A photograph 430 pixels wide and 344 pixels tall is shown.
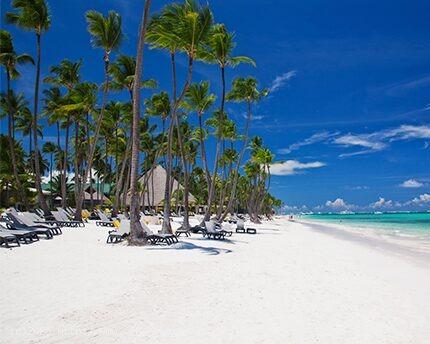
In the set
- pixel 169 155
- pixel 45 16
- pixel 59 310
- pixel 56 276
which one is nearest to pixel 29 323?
pixel 59 310

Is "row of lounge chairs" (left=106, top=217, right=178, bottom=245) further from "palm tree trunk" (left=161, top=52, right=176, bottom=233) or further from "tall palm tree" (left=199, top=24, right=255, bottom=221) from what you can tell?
"tall palm tree" (left=199, top=24, right=255, bottom=221)

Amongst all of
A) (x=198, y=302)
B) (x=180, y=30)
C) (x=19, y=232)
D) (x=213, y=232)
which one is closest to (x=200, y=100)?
(x=180, y=30)

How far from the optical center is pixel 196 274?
8.52 metres

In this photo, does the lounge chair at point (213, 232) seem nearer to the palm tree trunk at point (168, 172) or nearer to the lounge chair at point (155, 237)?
the palm tree trunk at point (168, 172)

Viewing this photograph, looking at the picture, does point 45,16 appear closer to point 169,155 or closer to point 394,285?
point 169,155

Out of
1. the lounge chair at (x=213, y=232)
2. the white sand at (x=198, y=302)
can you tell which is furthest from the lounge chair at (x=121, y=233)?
the lounge chair at (x=213, y=232)

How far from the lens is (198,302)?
6242 millimetres

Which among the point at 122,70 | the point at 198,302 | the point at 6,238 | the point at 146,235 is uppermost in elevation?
the point at 122,70

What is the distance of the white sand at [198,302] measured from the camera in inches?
192

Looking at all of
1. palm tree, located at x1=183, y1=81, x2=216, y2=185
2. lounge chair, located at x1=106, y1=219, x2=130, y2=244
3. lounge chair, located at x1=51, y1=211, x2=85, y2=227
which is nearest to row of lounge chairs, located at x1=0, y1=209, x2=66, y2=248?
lounge chair, located at x1=106, y1=219, x2=130, y2=244

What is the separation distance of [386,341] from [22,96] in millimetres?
40679

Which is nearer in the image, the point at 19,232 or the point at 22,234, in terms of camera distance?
the point at 22,234

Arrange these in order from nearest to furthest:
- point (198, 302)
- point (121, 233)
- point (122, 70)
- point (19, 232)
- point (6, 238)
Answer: point (198, 302), point (6, 238), point (19, 232), point (121, 233), point (122, 70)

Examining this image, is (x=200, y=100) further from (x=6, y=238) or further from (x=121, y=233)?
(x=6, y=238)
